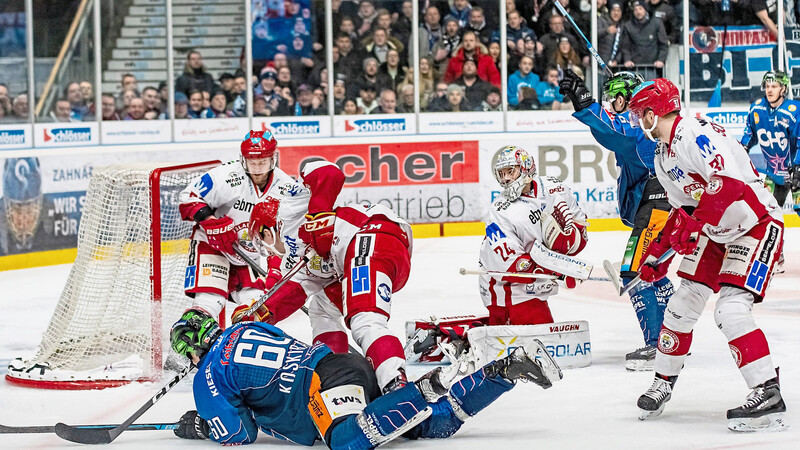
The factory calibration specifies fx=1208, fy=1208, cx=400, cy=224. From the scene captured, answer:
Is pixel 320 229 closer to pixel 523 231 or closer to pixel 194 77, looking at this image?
pixel 523 231

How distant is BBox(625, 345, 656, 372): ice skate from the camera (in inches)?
198

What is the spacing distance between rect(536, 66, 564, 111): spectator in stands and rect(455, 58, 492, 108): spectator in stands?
0.46m

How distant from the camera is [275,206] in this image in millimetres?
4867

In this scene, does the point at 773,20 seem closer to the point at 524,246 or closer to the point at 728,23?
the point at 728,23

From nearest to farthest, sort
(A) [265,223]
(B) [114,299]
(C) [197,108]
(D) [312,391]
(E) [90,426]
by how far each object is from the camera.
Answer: (D) [312,391] → (E) [90,426] → (A) [265,223] → (B) [114,299] → (C) [197,108]

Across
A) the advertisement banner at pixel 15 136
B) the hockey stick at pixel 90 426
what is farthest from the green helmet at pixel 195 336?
the advertisement banner at pixel 15 136

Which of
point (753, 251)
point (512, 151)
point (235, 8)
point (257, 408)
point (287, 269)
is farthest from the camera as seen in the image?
point (235, 8)

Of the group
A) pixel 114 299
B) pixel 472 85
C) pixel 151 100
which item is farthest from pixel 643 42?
pixel 114 299

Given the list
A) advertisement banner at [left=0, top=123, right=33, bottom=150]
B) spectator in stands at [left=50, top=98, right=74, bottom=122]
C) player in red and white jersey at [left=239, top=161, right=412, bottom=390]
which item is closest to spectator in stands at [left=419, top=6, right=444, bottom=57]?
spectator in stands at [left=50, top=98, right=74, bottom=122]

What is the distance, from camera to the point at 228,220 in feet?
16.9

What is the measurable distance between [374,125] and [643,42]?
8.57 feet

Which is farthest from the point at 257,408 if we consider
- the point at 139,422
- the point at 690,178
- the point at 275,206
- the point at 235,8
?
the point at 235,8

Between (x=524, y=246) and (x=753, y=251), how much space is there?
132 cm

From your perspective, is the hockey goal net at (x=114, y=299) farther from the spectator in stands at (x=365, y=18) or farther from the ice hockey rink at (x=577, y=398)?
the spectator in stands at (x=365, y=18)
